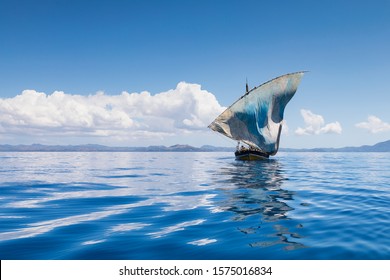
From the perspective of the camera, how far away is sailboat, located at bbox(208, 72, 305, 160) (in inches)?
2514

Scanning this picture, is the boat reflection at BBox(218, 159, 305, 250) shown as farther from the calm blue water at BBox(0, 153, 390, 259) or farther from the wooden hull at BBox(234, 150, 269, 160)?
the wooden hull at BBox(234, 150, 269, 160)

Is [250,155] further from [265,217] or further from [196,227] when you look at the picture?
[196,227]

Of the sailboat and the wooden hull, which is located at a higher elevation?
the sailboat

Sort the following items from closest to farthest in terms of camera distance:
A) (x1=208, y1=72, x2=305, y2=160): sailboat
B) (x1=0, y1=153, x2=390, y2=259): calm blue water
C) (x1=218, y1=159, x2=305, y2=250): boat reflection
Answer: (x1=0, y1=153, x2=390, y2=259): calm blue water → (x1=218, y1=159, x2=305, y2=250): boat reflection → (x1=208, y1=72, x2=305, y2=160): sailboat

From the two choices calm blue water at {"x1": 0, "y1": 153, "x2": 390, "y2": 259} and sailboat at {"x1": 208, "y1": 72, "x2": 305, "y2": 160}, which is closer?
calm blue water at {"x1": 0, "y1": 153, "x2": 390, "y2": 259}

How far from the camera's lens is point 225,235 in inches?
349

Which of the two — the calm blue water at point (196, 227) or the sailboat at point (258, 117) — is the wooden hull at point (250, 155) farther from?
the calm blue water at point (196, 227)

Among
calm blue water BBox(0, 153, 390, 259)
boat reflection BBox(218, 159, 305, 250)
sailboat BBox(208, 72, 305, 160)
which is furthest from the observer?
sailboat BBox(208, 72, 305, 160)

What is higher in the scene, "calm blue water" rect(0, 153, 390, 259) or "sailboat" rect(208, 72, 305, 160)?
"sailboat" rect(208, 72, 305, 160)

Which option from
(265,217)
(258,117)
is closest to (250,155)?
(258,117)

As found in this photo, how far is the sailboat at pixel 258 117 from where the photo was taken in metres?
63.8

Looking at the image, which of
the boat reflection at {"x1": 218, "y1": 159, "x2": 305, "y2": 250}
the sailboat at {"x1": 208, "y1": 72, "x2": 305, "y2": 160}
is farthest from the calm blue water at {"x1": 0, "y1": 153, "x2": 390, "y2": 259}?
the sailboat at {"x1": 208, "y1": 72, "x2": 305, "y2": 160}

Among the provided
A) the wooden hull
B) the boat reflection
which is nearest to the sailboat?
the wooden hull
